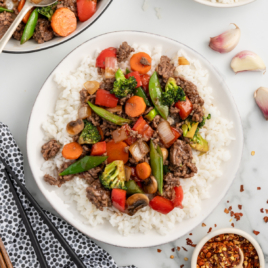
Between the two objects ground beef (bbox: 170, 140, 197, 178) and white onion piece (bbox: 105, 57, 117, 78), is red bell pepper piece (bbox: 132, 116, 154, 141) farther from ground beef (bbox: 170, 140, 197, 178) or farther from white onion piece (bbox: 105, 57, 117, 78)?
white onion piece (bbox: 105, 57, 117, 78)

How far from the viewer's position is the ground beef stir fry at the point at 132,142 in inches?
119

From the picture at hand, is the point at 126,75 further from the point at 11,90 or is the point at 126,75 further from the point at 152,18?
the point at 11,90

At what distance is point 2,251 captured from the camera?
9.90ft

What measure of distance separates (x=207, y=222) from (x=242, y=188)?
2.14 feet

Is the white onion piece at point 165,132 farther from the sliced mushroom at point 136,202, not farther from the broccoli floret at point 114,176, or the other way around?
the sliced mushroom at point 136,202

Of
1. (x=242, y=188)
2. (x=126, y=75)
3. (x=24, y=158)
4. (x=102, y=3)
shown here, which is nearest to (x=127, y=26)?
(x=102, y=3)

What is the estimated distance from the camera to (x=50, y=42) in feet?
10.2

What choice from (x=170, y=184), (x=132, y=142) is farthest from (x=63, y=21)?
(x=170, y=184)

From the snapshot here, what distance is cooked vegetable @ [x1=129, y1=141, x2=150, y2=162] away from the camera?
9.99 ft

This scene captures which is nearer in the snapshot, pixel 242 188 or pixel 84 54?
pixel 84 54

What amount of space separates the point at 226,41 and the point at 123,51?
139 centimetres

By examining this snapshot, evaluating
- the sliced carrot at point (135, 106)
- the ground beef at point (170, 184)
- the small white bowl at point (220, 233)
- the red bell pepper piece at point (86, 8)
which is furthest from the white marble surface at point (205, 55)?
the sliced carrot at point (135, 106)

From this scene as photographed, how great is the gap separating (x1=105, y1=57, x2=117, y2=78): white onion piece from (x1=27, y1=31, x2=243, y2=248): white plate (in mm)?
260

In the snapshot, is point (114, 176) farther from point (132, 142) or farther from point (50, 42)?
point (50, 42)
